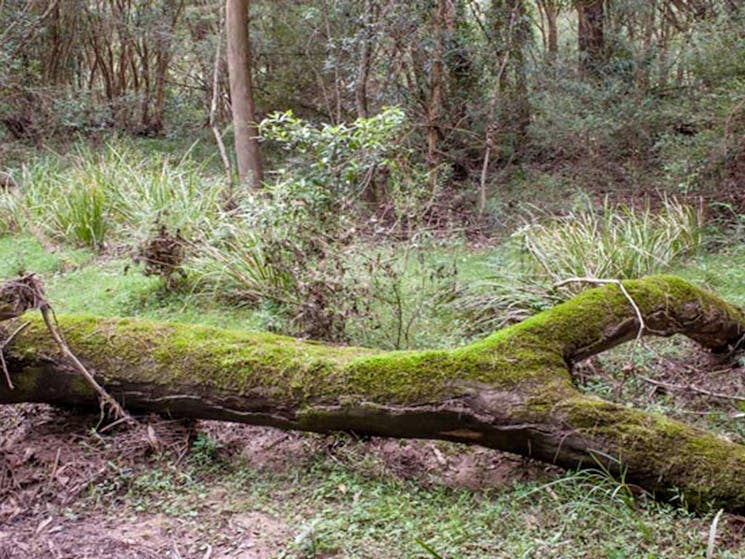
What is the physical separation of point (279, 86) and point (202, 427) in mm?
9373

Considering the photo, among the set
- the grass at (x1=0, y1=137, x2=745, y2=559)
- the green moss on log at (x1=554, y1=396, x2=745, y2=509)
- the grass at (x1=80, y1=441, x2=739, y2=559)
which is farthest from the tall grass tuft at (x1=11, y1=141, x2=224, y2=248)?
the green moss on log at (x1=554, y1=396, x2=745, y2=509)

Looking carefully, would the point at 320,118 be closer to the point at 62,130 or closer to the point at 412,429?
the point at 62,130

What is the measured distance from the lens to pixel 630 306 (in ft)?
11.6

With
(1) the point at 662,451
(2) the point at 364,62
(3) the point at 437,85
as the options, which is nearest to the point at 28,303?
(1) the point at 662,451

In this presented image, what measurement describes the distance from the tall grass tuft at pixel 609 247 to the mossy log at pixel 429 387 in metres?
1.71

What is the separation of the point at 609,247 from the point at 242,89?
6.01 m

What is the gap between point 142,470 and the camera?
3.11m

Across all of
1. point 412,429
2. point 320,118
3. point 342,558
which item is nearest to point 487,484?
point 412,429

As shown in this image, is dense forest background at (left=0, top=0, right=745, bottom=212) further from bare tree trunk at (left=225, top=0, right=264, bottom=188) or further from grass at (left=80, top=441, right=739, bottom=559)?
grass at (left=80, top=441, right=739, bottom=559)

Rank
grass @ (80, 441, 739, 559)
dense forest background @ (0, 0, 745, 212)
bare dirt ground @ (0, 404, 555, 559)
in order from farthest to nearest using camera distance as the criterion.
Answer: dense forest background @ (0, 0, 745, 212), bare dirt ground @ (0, 404, 555, 559), grass @ (80, 441, 739, 559)

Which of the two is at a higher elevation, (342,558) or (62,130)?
(62,130)

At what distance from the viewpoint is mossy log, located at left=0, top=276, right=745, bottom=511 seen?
273 centimetres

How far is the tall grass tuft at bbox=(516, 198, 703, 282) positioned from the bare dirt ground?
2.42 metres

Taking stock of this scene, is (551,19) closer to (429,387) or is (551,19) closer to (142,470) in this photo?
(429,387)
